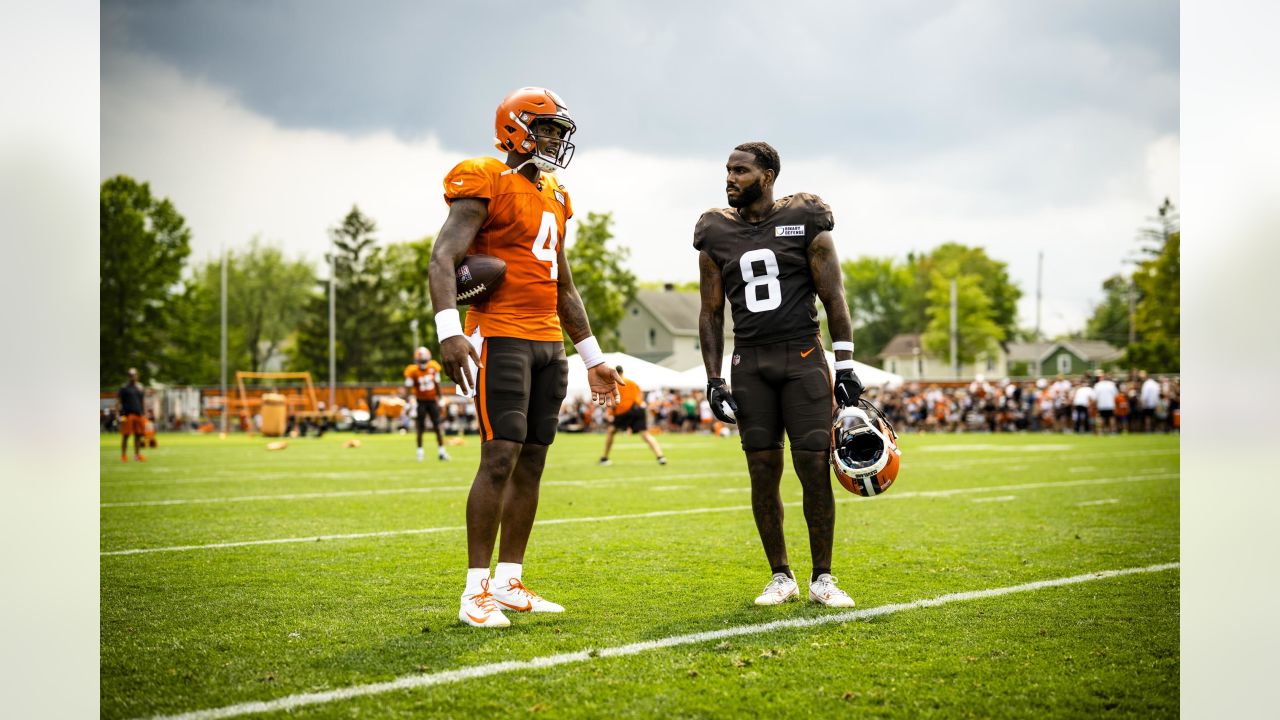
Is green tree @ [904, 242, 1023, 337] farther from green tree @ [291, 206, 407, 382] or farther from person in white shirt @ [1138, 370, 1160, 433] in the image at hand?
person in white shirt @ [1138, 370, 1160, 433]

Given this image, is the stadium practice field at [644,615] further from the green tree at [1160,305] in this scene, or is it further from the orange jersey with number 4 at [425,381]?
the green tree at [1160,305]

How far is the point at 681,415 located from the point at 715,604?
3226 centimetres

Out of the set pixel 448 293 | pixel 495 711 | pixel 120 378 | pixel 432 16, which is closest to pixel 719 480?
pixel 432 16

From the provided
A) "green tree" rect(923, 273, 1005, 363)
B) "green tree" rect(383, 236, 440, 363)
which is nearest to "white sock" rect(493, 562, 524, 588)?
"green tree" rect(383, 236, 440, 363)

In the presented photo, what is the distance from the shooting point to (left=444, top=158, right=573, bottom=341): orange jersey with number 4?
4699 mm

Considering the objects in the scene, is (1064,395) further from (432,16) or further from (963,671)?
(963,671)

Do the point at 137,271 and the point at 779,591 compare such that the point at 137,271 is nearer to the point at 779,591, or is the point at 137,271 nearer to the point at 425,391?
the point at 425,391

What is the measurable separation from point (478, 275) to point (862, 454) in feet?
6.09

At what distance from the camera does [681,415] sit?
123ft

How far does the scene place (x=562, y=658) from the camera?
3963 millimetres

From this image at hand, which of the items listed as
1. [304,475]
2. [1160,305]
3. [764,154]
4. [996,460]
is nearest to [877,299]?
[1160,305]

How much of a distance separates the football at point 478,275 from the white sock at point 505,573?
45.6 inches

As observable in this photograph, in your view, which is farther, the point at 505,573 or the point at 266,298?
the point at 266,298

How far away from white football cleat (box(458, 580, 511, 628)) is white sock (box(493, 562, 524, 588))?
0.86 ft
